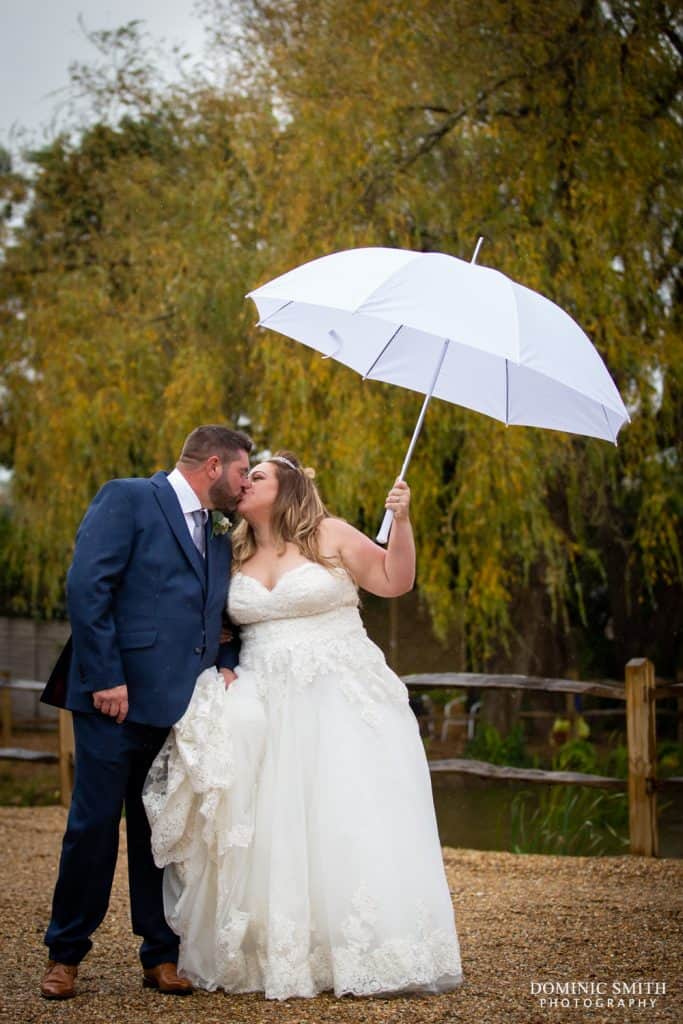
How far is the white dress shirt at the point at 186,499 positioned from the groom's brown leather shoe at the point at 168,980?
130 cm

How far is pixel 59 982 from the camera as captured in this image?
3.77m

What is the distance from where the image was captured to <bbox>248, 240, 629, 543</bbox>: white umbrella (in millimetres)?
3928

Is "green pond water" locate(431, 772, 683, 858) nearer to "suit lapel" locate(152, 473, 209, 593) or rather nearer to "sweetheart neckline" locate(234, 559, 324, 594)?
"sweetheart neckline" locate(234, 559, 324, 594)

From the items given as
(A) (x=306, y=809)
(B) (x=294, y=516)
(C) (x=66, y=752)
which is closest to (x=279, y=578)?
(B) (x=294, y=516)

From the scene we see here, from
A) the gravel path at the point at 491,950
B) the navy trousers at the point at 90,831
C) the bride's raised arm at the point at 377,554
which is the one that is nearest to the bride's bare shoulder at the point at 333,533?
the bride's raised arm at the point at 377,554

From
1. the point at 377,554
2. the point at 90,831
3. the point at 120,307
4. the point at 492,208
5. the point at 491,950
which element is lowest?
the point at 491,950

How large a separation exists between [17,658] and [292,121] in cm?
1130

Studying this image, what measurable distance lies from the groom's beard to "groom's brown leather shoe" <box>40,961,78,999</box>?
145 centimetres

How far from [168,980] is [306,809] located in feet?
2.11

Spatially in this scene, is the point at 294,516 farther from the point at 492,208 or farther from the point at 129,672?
the point at 492,208

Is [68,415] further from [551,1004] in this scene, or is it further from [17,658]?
[17,658]

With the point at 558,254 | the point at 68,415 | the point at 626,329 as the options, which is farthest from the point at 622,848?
the point at 68,415

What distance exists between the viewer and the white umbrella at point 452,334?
393cm

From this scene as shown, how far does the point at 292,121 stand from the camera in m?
9.28
